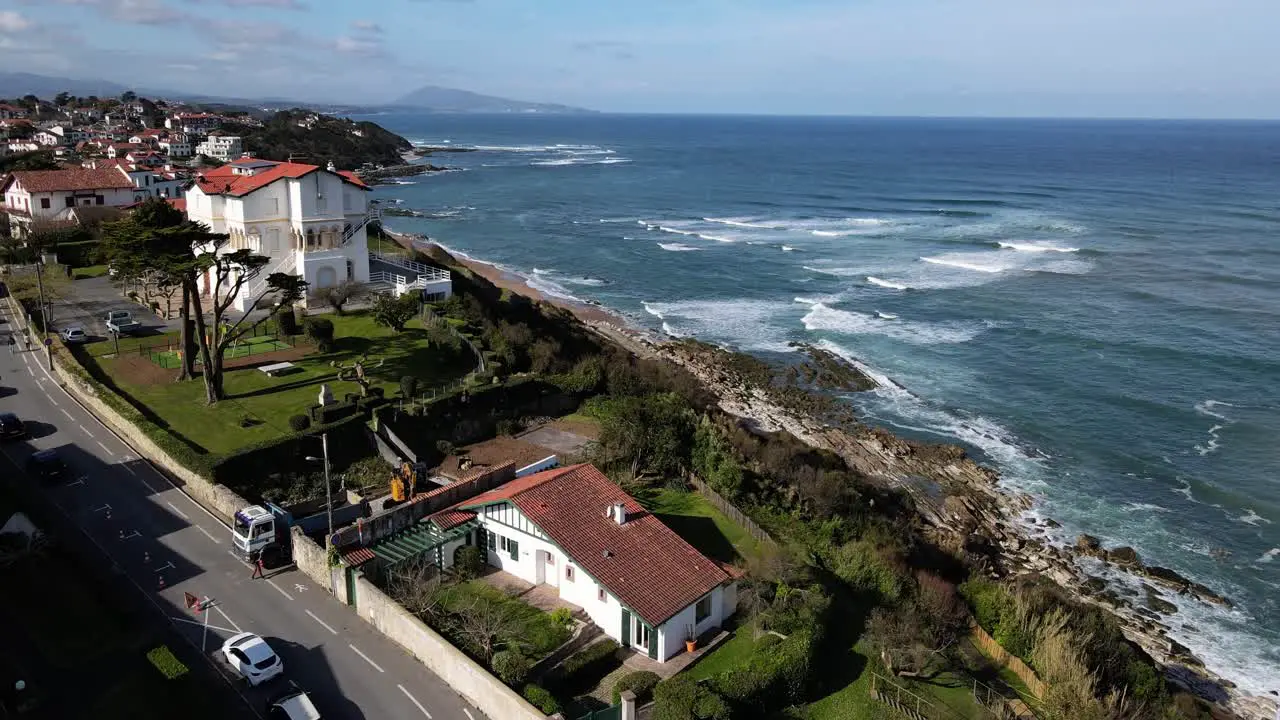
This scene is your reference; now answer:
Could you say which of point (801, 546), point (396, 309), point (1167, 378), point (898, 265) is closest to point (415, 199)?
point (898, 265)

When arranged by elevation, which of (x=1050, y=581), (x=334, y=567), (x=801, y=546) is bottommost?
(x=1050, y=581)

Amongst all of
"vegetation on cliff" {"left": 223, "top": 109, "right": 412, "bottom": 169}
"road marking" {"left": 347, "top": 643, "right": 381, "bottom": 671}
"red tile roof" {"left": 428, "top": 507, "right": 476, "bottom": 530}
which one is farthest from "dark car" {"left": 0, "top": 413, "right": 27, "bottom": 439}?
"vegetation on cliff" {"left": 223, "top": 109, "right": 412, "bottom": 169}

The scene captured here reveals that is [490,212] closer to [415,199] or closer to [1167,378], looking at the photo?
[415,199]

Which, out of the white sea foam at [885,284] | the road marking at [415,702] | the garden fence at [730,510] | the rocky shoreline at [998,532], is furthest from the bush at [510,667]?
the white sea foam at [885,284]

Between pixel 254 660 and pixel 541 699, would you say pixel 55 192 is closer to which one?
pixel 254 660

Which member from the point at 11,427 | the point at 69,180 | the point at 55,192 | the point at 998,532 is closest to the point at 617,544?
the point at 998,532

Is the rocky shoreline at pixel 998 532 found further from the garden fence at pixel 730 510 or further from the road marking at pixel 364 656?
the road marking at pixel 364 656
